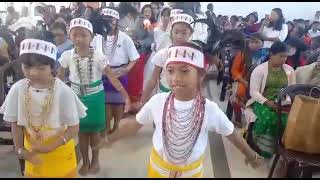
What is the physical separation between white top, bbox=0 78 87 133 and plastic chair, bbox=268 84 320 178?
1442 millimetres

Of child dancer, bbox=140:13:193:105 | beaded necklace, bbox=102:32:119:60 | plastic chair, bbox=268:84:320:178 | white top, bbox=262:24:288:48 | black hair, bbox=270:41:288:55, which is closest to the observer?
plastic chair, bbox=268:84:320:178

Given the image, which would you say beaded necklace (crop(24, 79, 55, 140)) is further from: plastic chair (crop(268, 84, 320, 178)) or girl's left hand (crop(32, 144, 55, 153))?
plastic chair (crop(268, 84, 320, 178))

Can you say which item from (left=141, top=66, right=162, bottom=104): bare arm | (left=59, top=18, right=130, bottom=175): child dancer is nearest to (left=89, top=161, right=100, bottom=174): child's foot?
(left=59, top=18, right=130, bottom=175): child dancer

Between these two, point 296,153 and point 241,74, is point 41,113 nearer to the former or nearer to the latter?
point 296,153

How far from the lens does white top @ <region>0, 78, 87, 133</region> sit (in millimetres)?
2080

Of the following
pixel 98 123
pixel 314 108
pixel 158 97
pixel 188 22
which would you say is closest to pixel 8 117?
pixel 158 97

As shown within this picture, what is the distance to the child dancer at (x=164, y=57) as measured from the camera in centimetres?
296

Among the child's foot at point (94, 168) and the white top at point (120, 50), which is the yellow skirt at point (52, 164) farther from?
the white top at point (120, 50)

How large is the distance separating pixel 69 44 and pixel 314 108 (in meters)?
2.22

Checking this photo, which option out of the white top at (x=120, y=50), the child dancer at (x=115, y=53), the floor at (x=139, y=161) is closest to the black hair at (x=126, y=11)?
the child dancer at (x=115, y=53)

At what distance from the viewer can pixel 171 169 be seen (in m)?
1.89

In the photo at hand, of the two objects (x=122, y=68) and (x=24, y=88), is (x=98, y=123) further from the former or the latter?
(x=24, y=88)

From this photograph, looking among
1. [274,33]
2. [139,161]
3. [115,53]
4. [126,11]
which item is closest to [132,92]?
[115,53]

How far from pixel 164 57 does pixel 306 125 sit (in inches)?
42.8
